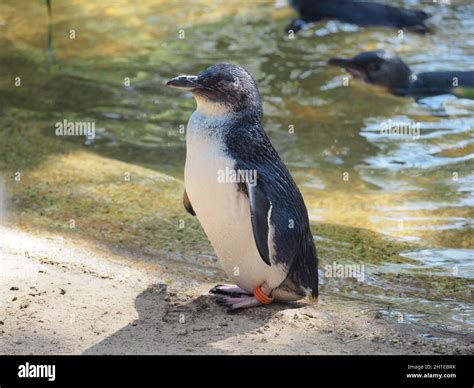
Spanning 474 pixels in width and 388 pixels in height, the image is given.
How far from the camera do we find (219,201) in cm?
443

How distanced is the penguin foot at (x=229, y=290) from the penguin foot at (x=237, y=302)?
6 cm

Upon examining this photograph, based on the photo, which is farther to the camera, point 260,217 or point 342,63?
point 342,63

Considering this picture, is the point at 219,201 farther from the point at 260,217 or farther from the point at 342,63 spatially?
the point at 342,63

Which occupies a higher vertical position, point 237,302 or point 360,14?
point 360,14

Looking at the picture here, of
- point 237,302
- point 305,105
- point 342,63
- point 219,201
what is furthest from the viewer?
point 342,63

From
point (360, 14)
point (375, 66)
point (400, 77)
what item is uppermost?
point (360, 14)

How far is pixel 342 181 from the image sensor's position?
717cm

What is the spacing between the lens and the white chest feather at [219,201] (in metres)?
4.40

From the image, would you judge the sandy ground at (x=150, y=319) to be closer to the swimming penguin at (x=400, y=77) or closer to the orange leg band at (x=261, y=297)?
the orange leg band at (x=261, y=297)

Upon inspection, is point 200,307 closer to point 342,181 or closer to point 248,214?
point 248,214

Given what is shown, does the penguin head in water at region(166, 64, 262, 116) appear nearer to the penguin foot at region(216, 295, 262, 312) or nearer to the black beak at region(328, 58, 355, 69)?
the penguin foot at region(216, 295, 262, 312)

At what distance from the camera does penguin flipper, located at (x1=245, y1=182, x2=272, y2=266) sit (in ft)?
14.0

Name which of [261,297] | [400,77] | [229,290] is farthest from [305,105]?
[261,297]

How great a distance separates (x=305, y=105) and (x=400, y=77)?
1376 mm
